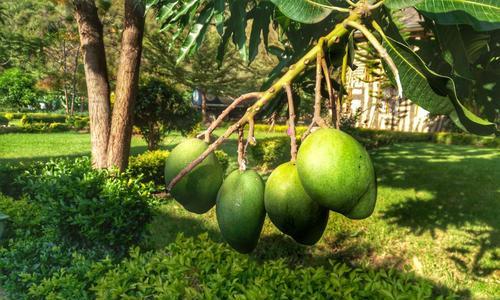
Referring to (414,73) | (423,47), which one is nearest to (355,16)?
(414,73)

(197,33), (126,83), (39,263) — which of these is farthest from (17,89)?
(197,33)

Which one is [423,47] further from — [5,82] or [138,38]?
[5,82]

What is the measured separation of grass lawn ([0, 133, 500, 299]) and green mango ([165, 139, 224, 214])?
405 cm


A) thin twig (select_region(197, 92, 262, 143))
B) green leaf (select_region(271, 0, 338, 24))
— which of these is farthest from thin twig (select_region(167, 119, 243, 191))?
green leaf (select_region(271, 0, 338, 24))

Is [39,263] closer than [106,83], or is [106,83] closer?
[39,263]

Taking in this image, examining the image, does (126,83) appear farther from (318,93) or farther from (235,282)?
(318,93)

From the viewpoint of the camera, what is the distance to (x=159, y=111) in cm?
1177

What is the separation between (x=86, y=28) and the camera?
7609 mm

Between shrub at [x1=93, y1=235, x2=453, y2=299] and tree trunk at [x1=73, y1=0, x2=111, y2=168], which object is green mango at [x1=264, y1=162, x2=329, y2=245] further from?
tree trunk at [x1=73, y1=0, x2=111, y2=168]

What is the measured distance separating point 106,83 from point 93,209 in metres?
3.29

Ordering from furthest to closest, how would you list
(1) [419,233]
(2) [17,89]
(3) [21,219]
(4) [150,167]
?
(2) [17,89] < (4) [150,167] < (1) [419,233] < (3) [21,219]

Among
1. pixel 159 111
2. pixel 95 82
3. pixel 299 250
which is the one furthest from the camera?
pixel 159 111

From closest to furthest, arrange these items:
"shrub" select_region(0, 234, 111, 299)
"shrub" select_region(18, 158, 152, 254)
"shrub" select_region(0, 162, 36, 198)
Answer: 1. "shrub" select_region(0, 234, 111, 299)
2. "shrub" select_region(18, 158, 152, 254)
3. "shrub" select_region(0, 162, 36, 198)

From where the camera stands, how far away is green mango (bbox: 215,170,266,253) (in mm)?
963
